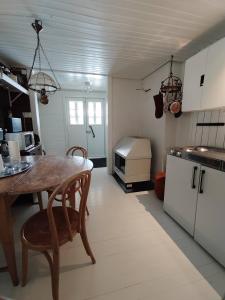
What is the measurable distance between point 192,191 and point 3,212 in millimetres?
1758

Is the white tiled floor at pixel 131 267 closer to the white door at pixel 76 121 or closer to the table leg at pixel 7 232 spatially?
the table leg at pixel 7 232

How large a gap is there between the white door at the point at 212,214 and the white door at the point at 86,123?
4.14 metres

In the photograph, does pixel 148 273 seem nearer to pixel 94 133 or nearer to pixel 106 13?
pixel 106 13

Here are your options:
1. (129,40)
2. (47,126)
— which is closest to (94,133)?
(47,126)

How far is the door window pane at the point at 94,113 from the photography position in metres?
5.11

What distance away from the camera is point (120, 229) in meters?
1.87

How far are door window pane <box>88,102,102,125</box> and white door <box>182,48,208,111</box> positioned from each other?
3447 mm

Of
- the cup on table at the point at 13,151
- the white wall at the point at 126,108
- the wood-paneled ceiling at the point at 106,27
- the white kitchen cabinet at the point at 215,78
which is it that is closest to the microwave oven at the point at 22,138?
the cup on table at the point at 13,151

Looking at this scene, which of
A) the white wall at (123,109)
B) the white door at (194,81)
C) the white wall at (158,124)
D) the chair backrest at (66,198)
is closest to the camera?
the chair backrest at (66,198)

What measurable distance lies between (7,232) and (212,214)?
68.8 inches

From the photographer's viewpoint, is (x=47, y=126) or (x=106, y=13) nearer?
(x=106, y=13)

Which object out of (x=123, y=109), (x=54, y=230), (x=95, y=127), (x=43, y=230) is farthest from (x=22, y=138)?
(x=95, y=127)

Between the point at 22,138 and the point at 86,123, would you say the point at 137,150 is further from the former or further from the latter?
the point at 86,123

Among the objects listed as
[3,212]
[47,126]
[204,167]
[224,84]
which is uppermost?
[224,84]
